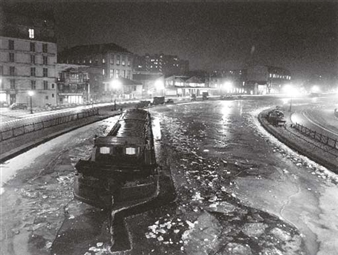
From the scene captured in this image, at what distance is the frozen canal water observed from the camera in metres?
11.4

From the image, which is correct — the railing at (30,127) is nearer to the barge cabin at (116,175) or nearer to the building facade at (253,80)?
the barge cabin at (116,175)

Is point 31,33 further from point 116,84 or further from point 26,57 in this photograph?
point 116,84

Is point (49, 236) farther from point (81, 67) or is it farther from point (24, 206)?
point (81, 67)

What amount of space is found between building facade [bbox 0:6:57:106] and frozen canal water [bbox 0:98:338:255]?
33.6 meters

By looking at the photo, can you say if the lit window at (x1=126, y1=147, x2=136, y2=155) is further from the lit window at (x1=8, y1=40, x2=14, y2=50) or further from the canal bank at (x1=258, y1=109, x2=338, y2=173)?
the lit window at (x1=8, y1=40, x2=14, y2=50)

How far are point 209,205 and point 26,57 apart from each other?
2110 inches

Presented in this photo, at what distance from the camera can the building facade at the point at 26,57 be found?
52.8 meters

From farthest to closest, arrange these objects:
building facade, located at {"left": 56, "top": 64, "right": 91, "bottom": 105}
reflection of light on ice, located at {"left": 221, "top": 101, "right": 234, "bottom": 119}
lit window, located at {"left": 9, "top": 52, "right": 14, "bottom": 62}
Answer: building facade, located at {"left": 56, "top": 64, "right": 91, "bottom": 105}, reflection of light on ice, located at {"left": 221, "top": 101, "right": 234, "bottom": 119}, lit window, located at {"left": 9, "top": 52, "right": 14, "bottom": 62}

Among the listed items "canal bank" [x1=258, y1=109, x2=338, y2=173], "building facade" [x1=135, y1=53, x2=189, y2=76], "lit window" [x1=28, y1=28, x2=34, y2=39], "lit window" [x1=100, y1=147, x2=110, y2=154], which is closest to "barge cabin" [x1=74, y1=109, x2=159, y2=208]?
"lit window" [x1=100, y1=147, x2=110, y2=154]

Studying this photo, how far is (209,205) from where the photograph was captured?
49.1ft

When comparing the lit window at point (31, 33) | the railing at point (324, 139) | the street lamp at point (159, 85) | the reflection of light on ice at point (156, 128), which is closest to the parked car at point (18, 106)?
the lit window at point (31, 33)

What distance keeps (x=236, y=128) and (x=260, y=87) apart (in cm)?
9725

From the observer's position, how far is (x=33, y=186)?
16.7 metres

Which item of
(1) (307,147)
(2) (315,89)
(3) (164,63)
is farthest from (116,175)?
(3) (164,63)
